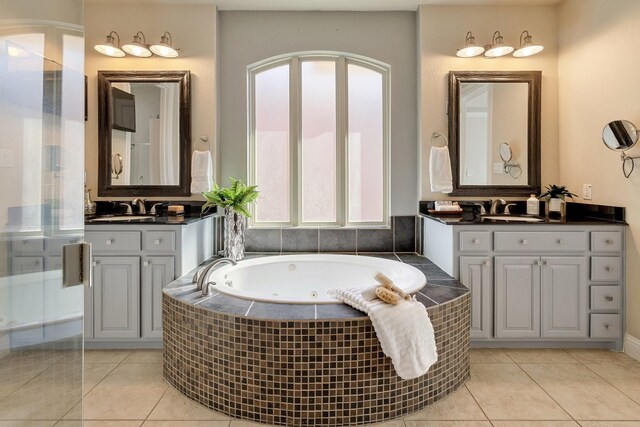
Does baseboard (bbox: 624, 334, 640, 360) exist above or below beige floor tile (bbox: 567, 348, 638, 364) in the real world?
above

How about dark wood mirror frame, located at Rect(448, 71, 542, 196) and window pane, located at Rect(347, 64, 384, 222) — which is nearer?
dark wood mirror frame, located at Rect(448, 71, 542, 196)

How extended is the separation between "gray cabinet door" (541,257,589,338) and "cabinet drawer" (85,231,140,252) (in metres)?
2.75

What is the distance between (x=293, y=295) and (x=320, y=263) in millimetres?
320

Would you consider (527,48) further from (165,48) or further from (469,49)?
(165,48)

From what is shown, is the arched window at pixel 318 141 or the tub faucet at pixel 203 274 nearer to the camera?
the tub faucet at pixel 203 274

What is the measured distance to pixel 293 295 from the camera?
9.70ft

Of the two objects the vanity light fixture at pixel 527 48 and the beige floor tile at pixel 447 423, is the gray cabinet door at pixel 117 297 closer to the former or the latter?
the beige floor tile at pixel 447 423

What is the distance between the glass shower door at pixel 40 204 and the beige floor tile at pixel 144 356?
5.91ft

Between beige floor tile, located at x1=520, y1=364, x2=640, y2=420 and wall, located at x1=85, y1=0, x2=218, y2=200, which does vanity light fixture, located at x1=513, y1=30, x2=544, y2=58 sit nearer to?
beige floor tile, located at x1=520, y1=364, x2=640, y2=420

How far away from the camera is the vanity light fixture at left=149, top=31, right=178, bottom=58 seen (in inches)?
121

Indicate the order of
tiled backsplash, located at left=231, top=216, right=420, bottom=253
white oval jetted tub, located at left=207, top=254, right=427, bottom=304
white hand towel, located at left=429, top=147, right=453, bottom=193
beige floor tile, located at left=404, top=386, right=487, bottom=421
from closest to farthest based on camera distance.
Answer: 1. beige floor tile, located at left=404, top=386, right=487, bottom=421
2. white oval jetted tub, located at left=207, top=254, right=427, bottom=304
3. white hand towel, located at left=429, top=147, right=453, bottom=193
4. tiled backsplash, located at left=231, top=216, right=420, bottom=253

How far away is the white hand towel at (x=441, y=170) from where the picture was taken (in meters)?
3.13

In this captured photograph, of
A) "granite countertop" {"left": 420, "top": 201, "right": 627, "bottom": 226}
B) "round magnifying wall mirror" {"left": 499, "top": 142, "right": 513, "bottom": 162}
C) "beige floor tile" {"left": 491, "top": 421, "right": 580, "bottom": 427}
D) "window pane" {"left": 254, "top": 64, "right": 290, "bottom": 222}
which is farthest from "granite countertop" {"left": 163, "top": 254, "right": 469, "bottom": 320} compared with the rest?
"round magnifying wall mirror" {"left": 499, "top": 142, "right": 513, "bottom": 162}

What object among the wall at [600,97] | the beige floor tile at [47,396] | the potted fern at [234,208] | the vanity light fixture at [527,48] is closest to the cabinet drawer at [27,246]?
the beige floor tile at [47,396]
